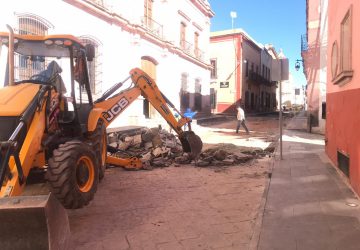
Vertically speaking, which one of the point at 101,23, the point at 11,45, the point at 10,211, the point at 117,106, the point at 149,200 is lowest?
the point at 149,200

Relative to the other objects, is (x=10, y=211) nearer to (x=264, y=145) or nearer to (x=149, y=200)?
(x=149, y=200)

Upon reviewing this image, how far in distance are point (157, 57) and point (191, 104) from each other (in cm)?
680

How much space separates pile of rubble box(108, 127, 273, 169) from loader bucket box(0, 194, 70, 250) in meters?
5.46

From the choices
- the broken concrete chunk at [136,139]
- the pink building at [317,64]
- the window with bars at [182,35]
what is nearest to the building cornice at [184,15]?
the window with bars at [182,35]

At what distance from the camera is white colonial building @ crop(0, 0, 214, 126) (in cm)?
1223

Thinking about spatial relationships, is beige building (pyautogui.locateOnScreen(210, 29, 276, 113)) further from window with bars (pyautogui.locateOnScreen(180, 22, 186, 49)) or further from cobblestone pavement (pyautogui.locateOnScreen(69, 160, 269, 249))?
cobblestone pavement (pyautogui.locateOnScreen(69, 160, 269, 249))

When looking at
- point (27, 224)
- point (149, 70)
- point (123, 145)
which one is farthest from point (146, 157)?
point (149, 70)

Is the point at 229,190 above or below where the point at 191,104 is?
below

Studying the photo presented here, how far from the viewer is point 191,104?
2633 cm

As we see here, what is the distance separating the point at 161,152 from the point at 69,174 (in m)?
5.71

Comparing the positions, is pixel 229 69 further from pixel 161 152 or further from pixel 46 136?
pixel 46 136

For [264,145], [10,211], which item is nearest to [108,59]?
[264,145]

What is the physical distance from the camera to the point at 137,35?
685 inches

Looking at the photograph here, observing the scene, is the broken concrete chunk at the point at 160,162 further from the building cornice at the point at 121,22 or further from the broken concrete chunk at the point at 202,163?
the building cornice at the point at 121,22
